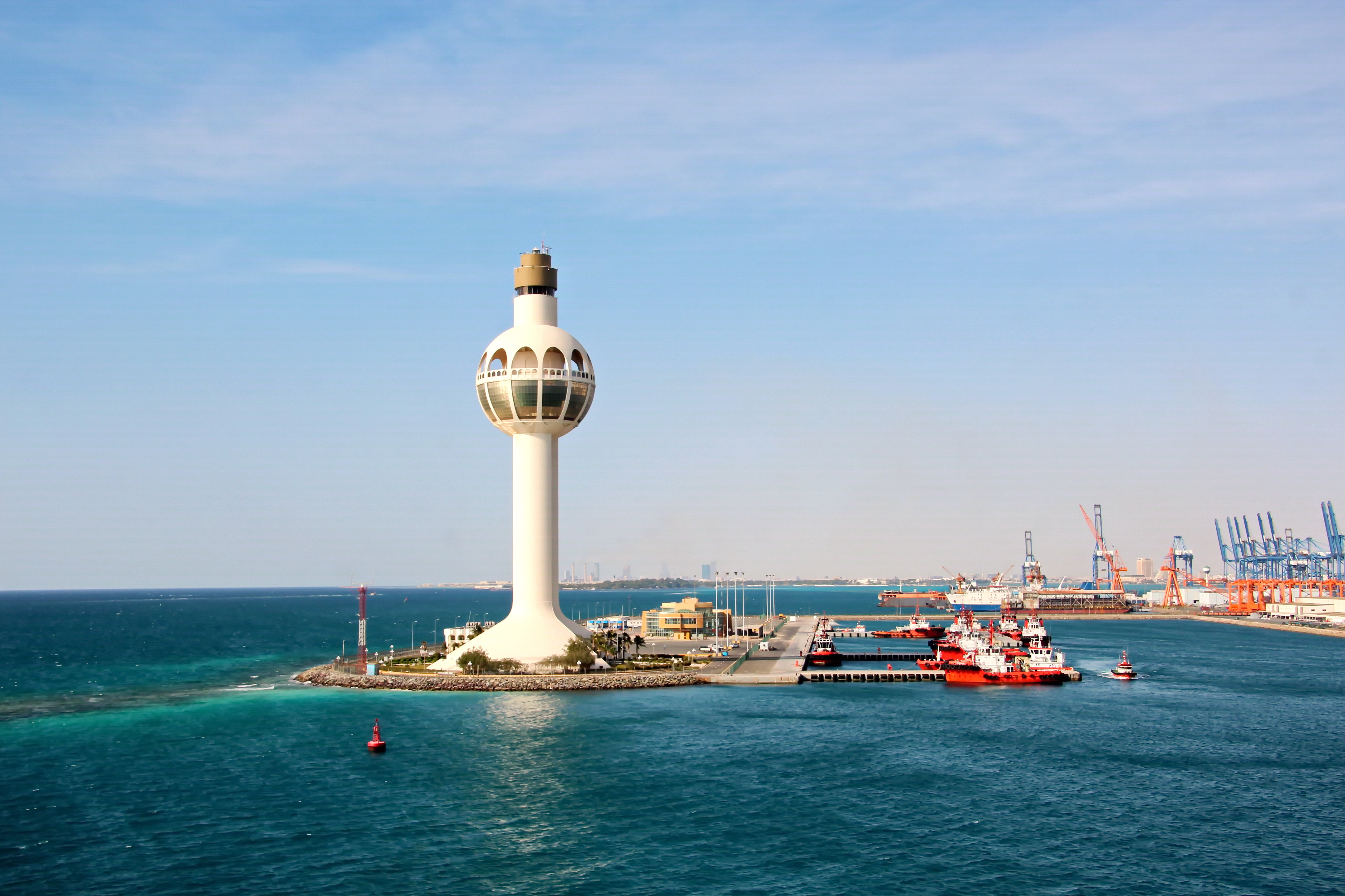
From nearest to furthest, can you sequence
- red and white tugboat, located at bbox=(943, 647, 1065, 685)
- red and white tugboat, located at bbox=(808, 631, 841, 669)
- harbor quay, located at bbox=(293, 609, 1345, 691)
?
harbor quay, located at bbox=(293, 609, 1345, 691)
red and white tugboat, located at bbox=(943, 647, 1065, 685)
red and white tugboat, located at bbox=(808, 631, 841, 669)

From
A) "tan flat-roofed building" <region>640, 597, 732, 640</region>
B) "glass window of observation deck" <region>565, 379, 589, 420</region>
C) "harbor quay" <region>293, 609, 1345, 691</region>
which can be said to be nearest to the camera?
"harbor quay" <region>293, 609, 1345, 691</region>

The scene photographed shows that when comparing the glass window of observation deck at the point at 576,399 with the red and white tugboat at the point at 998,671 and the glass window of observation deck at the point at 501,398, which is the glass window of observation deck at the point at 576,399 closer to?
the glass window of observation deck at the point at 501,398

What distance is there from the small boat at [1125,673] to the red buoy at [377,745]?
66.2m

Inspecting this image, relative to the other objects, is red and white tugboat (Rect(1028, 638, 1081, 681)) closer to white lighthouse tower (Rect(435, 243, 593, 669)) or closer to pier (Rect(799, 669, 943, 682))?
pier (Rect(799, 669, 943, 682))

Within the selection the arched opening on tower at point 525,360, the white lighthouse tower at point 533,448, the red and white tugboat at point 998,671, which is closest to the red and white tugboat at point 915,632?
the red and white tugboat at point 998,671

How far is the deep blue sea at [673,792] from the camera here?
36.9 m

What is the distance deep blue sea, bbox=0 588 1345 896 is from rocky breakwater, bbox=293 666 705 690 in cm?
184

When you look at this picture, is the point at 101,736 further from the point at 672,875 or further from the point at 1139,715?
the point at 1139,715

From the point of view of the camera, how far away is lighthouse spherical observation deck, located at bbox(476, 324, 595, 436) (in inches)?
3361

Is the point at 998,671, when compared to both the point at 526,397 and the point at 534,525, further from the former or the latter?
the point at 526,397

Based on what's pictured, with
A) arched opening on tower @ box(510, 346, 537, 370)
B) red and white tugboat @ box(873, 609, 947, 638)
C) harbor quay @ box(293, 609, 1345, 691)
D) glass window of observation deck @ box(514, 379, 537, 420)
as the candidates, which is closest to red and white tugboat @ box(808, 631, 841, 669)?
harbor quay @ box(293, 609, 1345, 691)

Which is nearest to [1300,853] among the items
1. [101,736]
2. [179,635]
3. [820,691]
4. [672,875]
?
[672,875]

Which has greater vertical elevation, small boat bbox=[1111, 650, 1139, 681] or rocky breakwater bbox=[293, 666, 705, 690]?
rocky breakwater bbox=[293, 666, 705, 690]

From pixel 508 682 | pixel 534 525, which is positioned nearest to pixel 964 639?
pixel 534 525
